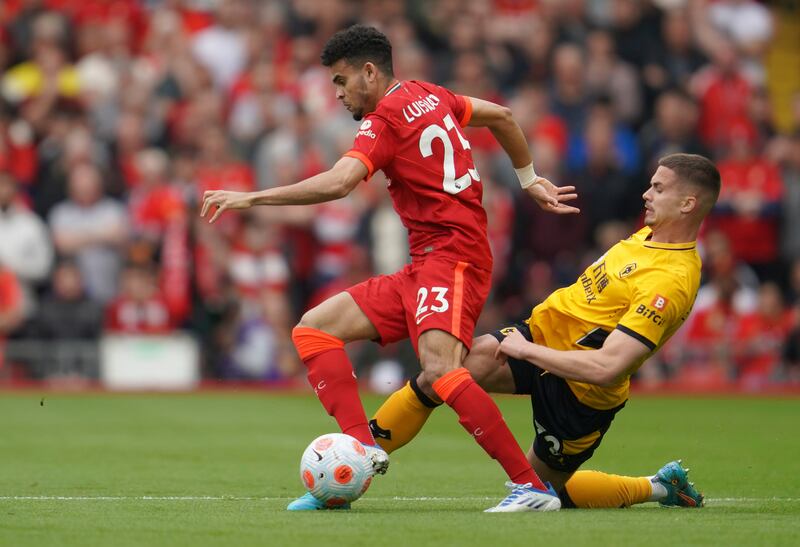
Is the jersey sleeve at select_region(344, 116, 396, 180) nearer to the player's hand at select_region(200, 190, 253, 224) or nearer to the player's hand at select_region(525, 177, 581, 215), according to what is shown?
the player's hand at select_region(200, 190, 253, 224)

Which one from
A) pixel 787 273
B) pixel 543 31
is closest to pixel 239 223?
pixel 543 31

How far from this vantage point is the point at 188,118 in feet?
57.9

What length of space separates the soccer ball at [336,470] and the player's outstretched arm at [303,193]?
118 centimetres

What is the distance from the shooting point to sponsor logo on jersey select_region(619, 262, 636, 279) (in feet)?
24.2

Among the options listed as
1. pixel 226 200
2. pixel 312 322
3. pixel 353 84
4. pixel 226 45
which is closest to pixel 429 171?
pixel 353 84

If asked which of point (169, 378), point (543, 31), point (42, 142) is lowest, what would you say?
point (169, 378)

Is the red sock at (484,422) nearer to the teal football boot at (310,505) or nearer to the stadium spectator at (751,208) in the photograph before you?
the teal football boot at (310,505)

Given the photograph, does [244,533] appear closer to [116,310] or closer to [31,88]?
[116,310]

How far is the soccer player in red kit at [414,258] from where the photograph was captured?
24.1 ft

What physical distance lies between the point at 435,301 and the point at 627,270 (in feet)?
3.21

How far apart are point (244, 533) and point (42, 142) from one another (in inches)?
472

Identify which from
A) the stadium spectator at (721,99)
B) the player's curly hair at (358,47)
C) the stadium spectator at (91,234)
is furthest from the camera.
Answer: the stadium spectator at (721,99)

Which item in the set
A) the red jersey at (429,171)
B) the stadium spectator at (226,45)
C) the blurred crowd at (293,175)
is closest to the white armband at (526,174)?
the red jersey at (429,171)

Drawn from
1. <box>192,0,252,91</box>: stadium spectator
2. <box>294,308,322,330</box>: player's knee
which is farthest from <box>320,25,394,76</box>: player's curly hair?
<box>192,0,252,91</box>: stadium spectator
